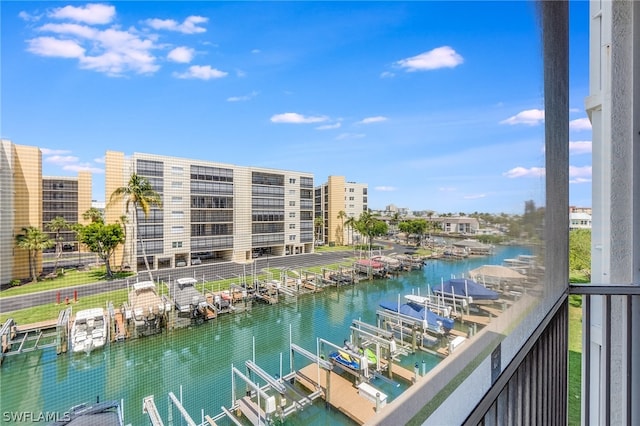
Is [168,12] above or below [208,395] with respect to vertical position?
above

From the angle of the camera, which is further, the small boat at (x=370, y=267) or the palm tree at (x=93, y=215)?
the small boat at (x=370, y=267)

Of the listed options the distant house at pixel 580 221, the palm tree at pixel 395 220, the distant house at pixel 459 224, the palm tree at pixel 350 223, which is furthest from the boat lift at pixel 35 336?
the distant house at pixel 580 221

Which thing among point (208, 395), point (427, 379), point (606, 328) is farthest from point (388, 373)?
point (606, 328)

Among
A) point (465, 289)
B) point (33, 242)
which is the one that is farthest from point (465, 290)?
point (33, 242)

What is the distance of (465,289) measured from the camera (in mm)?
961

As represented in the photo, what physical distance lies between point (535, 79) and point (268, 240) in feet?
4.19

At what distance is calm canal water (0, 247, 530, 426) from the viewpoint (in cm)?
39

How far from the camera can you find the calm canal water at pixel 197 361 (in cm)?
39

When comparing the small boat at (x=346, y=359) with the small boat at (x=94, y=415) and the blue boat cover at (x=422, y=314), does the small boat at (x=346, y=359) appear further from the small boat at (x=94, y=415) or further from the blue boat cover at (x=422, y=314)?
the small boat at (x=94, y=415)

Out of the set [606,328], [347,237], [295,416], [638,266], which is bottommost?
[606,328]

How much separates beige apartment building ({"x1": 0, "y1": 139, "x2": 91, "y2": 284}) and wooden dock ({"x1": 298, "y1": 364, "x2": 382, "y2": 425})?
489 millimetres

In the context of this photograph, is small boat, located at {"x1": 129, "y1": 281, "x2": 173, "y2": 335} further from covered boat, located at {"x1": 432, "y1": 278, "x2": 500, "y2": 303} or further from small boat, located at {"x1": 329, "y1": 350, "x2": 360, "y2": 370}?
covered boat, located at {"x1": 432, "y1": 278, "x2": 500, "y2": 303}

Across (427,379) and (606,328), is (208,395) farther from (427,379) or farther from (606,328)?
(606,328)

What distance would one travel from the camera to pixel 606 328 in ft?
5.00
